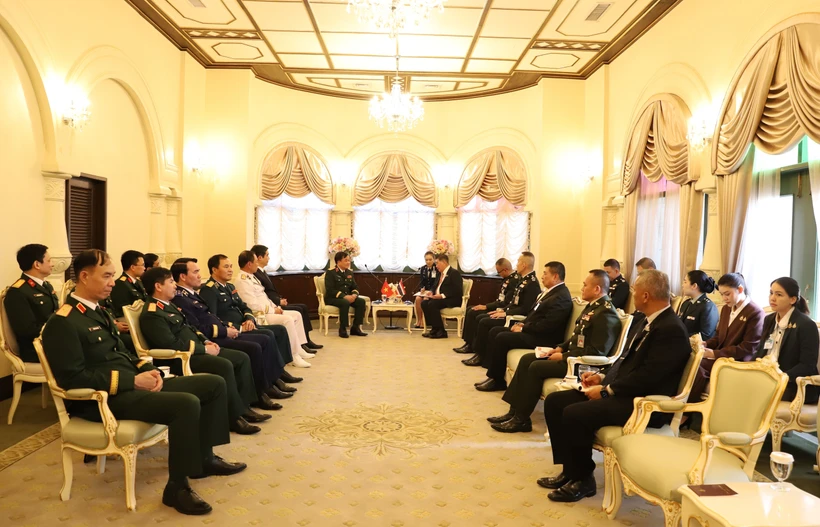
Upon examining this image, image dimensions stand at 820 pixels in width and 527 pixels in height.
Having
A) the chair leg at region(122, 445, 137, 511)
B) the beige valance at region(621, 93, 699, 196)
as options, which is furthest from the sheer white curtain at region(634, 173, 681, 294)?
the chair leg at region(122, 445, 137, 511)

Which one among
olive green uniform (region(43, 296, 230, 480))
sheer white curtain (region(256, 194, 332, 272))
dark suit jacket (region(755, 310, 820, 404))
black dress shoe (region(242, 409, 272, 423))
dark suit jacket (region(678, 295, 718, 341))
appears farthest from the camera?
sheer white curtain (region(256, 194, 332, 272))

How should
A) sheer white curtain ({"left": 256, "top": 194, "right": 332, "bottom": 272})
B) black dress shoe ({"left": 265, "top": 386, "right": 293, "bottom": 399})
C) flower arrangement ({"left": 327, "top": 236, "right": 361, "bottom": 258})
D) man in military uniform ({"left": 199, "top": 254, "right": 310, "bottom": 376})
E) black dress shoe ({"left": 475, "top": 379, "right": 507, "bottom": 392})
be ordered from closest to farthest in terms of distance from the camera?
1. man in military uniform ({"left": 199, "top": 254, "right": 310, "bottom": 376})
2. black dress shoe ({"left": 265, "top": 386, "right": 293, "bottom": 399})
3. black dress shoe ({"left": 475, "top": 379, "right": 507, "bottom": 392})
4. flower arrangement ({"left": 327, "top": 236, "right": 361, "bottom": 258})
5. sheer white curtain ({"left": 256, "top": 194, "right": 332, "bottom": 272})

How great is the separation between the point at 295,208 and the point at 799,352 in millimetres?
10670

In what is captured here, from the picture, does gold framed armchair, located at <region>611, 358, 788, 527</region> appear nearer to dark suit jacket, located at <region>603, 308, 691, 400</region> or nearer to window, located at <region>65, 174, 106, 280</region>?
dark suit jacket, located at <region>603, 308, 691, 400</region>

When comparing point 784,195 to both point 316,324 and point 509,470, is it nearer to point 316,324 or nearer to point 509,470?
point 509,470

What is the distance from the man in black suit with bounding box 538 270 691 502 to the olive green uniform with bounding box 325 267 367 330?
6.96 meters

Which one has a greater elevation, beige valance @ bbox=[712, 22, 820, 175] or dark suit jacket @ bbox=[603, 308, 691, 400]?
beige valance @ bbox=[712, 22, 820, 175]

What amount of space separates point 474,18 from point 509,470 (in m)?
6.36

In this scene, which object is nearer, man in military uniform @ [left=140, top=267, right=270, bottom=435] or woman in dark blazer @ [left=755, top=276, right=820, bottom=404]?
woman in dark blazer @ [left=755, top=276, right=820, bottom=404]

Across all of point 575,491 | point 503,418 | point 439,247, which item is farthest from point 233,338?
point 439,247

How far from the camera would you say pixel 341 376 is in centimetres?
766

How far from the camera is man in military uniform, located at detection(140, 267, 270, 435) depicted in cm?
497

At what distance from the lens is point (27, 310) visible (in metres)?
5.35

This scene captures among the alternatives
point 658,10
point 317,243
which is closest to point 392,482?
point 658,10
